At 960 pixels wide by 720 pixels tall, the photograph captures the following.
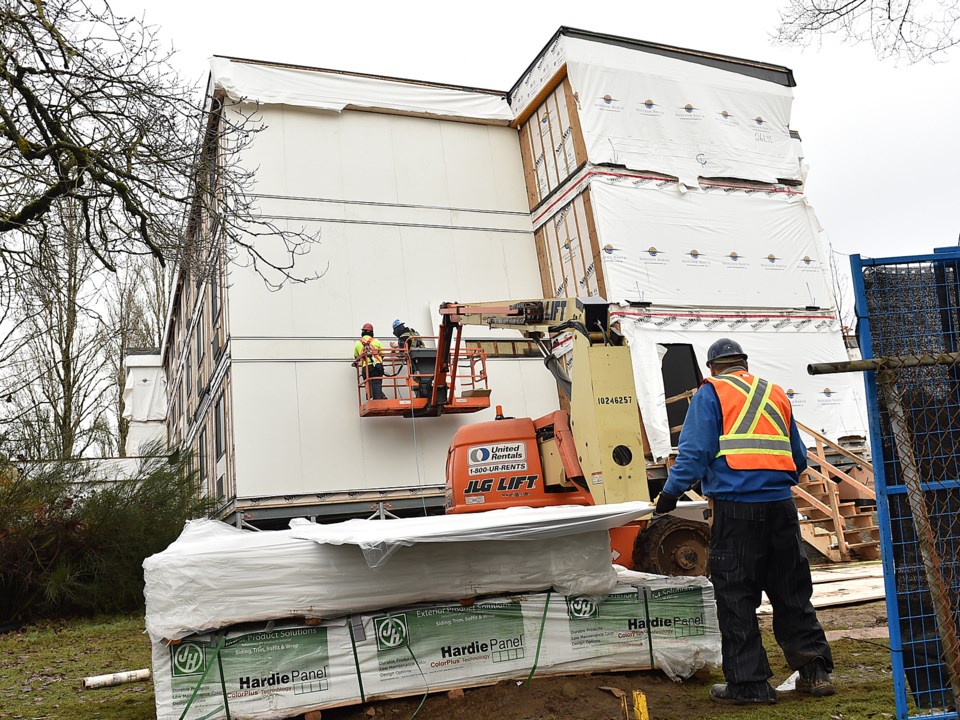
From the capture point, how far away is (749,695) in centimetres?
496

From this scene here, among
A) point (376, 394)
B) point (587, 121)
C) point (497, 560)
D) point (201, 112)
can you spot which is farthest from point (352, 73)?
point (497, 560)

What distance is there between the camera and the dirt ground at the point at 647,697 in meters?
4.78

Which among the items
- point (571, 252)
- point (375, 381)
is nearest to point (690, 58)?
point (571, 252)

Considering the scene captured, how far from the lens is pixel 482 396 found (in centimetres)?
1532

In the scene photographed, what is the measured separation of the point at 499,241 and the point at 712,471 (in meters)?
13.9

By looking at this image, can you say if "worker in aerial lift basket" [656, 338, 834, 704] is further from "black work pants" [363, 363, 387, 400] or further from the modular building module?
"black work pants" [363, 363, 387, 400]

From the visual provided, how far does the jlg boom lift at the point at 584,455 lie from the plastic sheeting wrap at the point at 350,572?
2002mm

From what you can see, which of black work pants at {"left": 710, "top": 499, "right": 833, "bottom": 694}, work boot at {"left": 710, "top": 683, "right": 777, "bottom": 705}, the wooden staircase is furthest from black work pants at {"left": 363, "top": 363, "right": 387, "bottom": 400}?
work boot at {"left": 710, "top": 683, "right": 777, "bottom": 705}

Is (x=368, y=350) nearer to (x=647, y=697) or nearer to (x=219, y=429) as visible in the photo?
(x=219, y=429)

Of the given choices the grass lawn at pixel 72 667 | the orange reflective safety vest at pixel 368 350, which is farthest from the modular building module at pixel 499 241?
the grass lawn at pixel 72 667

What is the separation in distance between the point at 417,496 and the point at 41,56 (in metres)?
10.6

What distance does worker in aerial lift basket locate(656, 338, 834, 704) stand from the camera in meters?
5.05

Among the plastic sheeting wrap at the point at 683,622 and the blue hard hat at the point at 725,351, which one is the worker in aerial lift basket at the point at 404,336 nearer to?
the plastic sheeting wrap at the point at 683,622

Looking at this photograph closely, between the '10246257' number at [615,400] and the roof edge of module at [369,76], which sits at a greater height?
the roof edge of module at [369,76]
